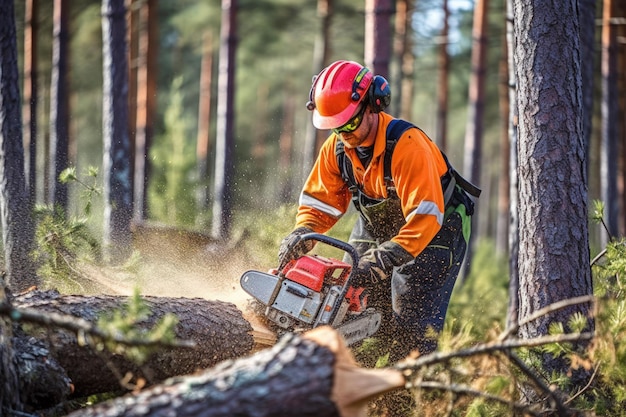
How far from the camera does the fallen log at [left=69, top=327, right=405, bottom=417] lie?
2.76 metres

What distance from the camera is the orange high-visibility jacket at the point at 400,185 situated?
15.1 feet

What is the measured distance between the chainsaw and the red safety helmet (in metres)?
0.79

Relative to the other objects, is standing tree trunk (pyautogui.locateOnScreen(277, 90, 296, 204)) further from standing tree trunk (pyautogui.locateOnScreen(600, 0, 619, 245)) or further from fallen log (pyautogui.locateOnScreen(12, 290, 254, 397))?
fallen log (pyautogui.locateOnScreen(12, 290, 254, 397))

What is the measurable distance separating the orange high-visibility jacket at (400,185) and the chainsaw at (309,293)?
461mm

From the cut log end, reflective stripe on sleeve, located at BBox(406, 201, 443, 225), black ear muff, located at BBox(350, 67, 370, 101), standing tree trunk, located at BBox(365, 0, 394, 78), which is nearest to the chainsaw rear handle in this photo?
reflective stripe on sleeve, located at BBox(406, 201, 443, 225)

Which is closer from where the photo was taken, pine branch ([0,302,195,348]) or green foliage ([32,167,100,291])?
pine branch ([0,302,195,348])

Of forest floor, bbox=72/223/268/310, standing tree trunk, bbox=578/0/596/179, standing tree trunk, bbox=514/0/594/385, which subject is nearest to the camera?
standing tree trunk, bbox=514/0/594/385

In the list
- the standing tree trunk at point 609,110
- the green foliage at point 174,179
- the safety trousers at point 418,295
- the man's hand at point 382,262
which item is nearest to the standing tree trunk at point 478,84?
the standing tree trunk at point 609,110

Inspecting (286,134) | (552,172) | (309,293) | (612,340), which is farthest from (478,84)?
(286,134)

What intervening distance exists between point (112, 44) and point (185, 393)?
27.3ft

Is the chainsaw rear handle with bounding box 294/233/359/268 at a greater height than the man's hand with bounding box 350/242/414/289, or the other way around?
the chainsaw rear handle with bounding box 294/233/359/268

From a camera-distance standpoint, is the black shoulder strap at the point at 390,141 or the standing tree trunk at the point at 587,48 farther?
the standing tree trunk at the point at 587,48

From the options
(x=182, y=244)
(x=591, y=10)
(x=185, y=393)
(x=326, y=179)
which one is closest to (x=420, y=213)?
(x=326, y=179)

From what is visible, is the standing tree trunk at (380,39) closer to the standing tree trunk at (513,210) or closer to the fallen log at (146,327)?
the standing tree trunk at (513,210)
